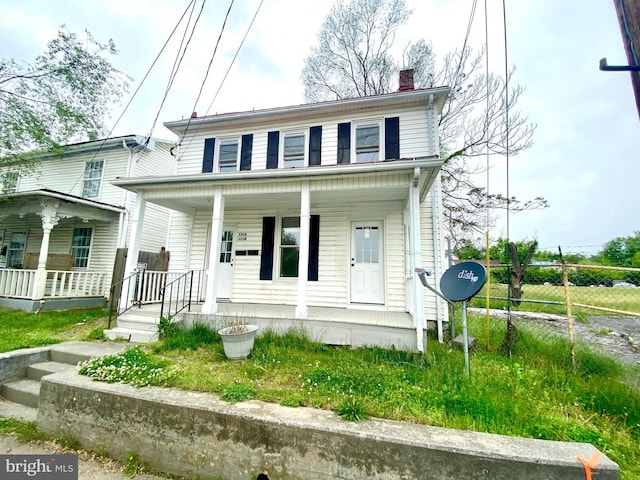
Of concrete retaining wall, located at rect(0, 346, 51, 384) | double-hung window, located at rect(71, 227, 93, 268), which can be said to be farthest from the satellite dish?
double-hung window, located at rect(71, 227, 93, 268)

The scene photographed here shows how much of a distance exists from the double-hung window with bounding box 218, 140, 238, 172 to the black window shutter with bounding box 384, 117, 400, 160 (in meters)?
4.31

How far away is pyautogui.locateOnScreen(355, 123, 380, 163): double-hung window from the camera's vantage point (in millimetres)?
6742

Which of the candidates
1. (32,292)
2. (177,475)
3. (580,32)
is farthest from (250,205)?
(580,32)

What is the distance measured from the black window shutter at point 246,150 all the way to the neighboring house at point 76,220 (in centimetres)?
459

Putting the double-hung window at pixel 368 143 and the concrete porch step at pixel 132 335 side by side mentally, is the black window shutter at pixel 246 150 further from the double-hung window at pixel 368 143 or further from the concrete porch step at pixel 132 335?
the concrete porch step at pixel 132 335

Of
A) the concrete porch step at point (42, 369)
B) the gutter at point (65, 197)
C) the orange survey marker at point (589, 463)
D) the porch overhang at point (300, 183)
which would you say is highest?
the gutter at point (65, 197)

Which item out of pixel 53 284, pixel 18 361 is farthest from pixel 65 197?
pixel 18 361

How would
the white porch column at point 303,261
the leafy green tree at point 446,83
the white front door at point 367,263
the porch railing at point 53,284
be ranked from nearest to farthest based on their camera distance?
the white porch column at point 303,261 < the white front door at point 367,263 < the porch railing at point 53,284 < the leafy green tree at point 446,83

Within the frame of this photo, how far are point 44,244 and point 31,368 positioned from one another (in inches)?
208

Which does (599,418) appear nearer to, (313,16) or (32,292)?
(313,16)

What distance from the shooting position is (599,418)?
2.66 metres

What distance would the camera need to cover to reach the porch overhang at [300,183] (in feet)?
15.5

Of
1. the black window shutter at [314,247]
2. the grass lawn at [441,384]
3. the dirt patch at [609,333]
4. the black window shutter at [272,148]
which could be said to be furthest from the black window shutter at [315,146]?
the dirt patch at [609,333]

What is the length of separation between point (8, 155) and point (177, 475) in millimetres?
10921
